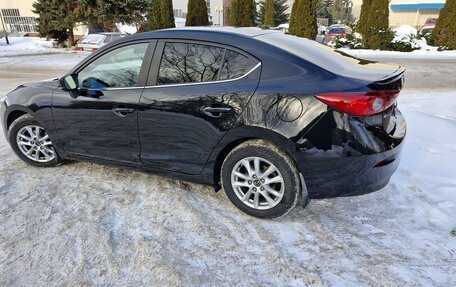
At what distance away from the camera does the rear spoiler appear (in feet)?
8.91

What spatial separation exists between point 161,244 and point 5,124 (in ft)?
9.36

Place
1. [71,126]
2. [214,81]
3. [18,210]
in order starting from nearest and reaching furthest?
1. [214,81]
2. [18,210]
3. [71,126]

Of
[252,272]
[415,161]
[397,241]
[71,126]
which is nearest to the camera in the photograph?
[252,272]

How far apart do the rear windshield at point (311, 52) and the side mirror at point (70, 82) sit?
1.96 m

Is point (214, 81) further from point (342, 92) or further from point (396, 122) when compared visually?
point (396, 122)

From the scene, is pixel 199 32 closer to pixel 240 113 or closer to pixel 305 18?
pixel 240 113

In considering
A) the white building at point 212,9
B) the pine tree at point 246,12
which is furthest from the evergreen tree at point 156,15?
the white building at point 212,9

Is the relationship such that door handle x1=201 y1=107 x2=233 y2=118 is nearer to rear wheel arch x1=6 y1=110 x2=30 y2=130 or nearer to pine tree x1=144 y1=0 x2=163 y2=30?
rear wheel arch x1=6 y1=110 x2=30 y2=130

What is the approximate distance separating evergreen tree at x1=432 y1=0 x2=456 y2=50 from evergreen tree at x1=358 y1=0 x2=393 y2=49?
273 cm

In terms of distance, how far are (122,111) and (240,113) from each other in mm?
1233

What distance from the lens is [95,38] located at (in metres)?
16.8

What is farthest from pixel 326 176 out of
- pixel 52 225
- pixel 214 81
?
pixel 52 225

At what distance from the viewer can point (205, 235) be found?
2930 mm

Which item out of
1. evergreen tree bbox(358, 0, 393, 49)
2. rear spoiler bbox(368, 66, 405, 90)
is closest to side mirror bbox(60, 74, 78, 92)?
rear spoiler bbox(368, 66, 405, 90)
